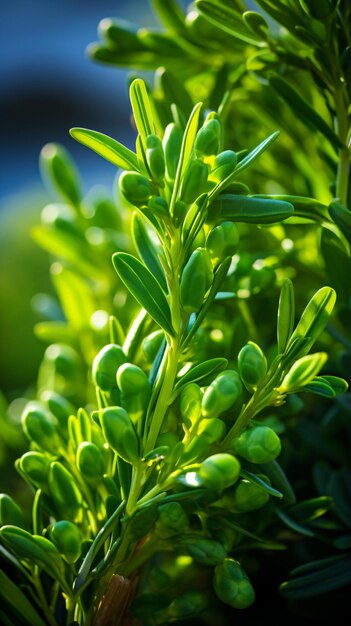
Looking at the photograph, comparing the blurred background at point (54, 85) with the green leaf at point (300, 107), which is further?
the blurred background at point (54, 85)

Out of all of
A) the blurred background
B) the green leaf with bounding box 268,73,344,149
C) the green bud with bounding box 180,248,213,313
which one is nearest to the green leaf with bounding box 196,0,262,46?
the green leaf with bounding box 268,73,344,149

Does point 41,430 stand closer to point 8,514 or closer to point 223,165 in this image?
point 8,514

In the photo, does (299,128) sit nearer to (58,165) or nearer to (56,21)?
(58,165)

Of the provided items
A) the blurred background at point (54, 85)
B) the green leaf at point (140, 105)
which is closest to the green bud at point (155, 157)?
the green leaf at point (140, 105)

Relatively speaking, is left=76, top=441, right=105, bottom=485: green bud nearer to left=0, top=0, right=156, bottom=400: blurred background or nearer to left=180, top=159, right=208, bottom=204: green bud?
left=180, top=159, right=208, bottom=204: green bud

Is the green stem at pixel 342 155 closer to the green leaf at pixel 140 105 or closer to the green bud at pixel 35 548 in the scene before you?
the green leaf at pixel 140 105

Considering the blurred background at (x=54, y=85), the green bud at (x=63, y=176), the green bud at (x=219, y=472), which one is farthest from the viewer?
the blurred background at (x=54, y=85)

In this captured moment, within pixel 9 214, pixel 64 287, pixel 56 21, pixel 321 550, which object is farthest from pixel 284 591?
pixel 56 21
